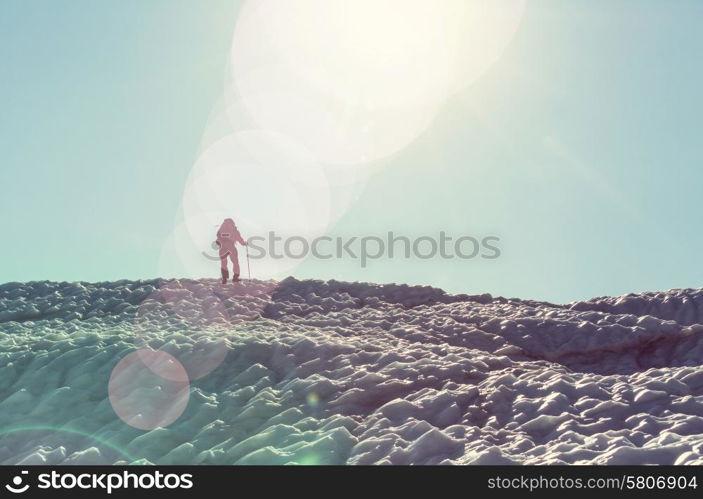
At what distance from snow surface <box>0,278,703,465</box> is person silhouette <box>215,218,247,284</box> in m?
3.23

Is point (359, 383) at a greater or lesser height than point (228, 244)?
lesser

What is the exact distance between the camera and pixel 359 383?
34.1 ft

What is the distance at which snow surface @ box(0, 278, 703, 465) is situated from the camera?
26.2 feet

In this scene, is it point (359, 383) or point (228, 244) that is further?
point (228, 244)

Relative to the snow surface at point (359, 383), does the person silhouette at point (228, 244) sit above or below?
above

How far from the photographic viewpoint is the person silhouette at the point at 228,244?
21156mm

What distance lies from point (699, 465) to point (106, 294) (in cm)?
1747

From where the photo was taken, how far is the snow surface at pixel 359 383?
7977 mm

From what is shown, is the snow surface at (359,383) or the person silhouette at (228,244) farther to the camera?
the person silhouette at (228,244)

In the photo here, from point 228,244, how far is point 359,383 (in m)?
11.9

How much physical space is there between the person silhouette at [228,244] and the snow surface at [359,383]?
3.23m

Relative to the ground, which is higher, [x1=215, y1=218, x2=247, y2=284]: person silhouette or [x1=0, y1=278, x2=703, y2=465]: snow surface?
[x1=215, y1=218, x2=247, y2=284]: person silhouette

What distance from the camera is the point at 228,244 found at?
69.5ft
